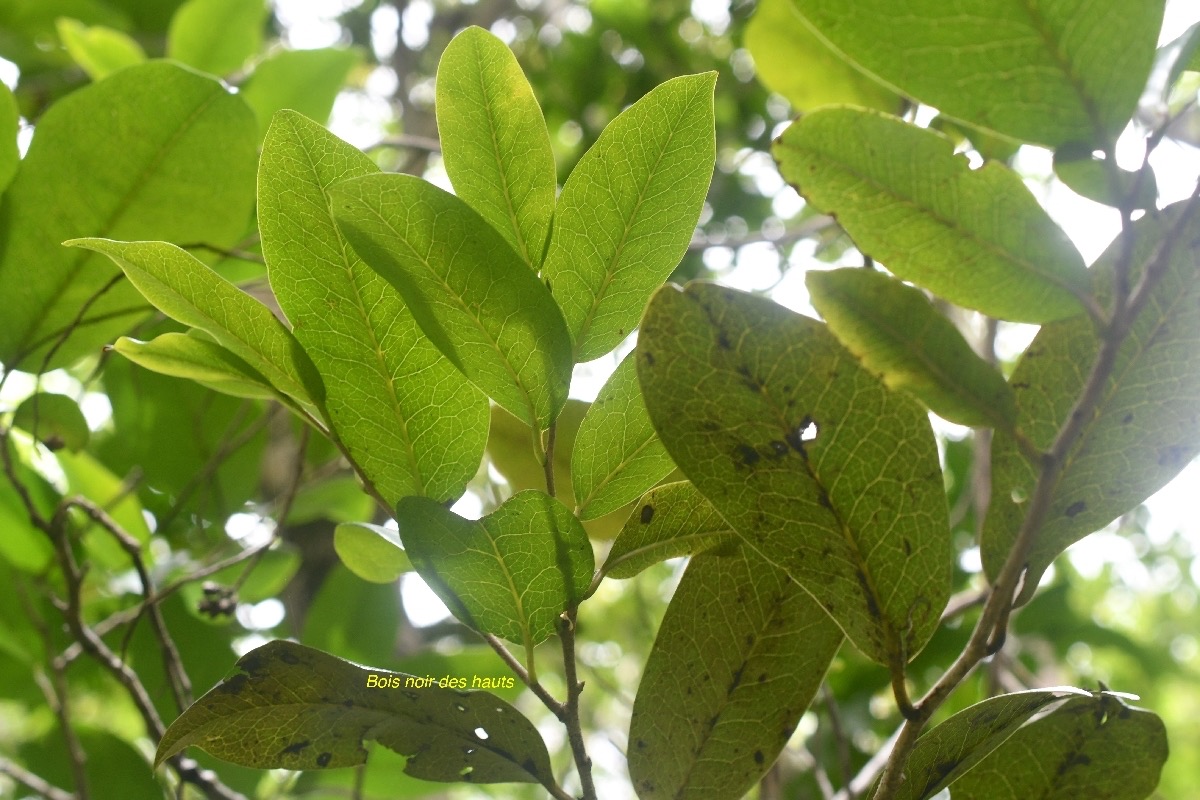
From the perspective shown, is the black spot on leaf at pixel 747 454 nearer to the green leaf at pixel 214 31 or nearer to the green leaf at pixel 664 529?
the green leaf at pixel 664 529

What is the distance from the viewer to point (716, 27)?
2.17 meters

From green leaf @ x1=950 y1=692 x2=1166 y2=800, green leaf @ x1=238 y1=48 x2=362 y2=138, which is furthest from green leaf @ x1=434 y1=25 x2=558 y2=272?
green leaf @ x1=238 y1=48 x2=362 y2=138

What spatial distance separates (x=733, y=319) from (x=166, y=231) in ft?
2.13

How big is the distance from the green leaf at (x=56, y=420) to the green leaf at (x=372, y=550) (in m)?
0.46

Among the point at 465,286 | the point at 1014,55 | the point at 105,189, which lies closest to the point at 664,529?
the point at 465,286

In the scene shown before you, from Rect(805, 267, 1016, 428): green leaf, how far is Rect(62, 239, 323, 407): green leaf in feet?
0.89

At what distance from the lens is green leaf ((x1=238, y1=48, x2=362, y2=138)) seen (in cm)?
107

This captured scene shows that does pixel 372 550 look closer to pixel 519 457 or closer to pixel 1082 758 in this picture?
pixel 519 457

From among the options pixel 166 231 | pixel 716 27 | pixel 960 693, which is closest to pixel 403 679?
pixel 166 231

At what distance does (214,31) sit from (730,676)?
1093mm

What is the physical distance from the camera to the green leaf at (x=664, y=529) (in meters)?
0.47

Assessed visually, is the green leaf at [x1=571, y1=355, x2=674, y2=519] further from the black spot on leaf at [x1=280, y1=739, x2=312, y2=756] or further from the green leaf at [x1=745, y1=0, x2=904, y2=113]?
the green leaf at [x1=745, y1=0, x2=904, y2=113]

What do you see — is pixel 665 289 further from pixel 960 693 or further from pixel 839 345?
pixel 960 693

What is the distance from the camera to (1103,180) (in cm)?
40
